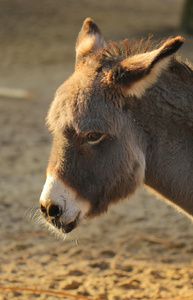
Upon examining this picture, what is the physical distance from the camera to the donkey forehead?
10.4ft

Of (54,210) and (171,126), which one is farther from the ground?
(171,126)

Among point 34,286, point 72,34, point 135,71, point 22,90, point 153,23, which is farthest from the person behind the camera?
point 153,23

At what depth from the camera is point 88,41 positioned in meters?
3.81

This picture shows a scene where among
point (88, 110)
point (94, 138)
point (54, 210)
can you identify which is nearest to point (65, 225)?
point (54, 210)

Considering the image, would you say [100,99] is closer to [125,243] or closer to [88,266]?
[88,266]

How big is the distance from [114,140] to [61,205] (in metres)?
0.62

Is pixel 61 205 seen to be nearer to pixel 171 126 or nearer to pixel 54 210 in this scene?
pixel 54 210

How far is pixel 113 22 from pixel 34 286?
16.0 meters

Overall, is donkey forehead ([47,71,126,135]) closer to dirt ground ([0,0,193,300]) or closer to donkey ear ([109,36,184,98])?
donkey ear ([109,36,184,98])

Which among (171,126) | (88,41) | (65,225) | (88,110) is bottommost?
(65,225)

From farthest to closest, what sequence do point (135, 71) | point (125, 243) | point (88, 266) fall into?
point (125, 243)
point (88, 266)
point (135, 71)

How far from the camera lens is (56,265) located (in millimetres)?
4445

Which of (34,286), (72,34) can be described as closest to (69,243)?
(34,286)

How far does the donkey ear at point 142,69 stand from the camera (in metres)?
2.81
